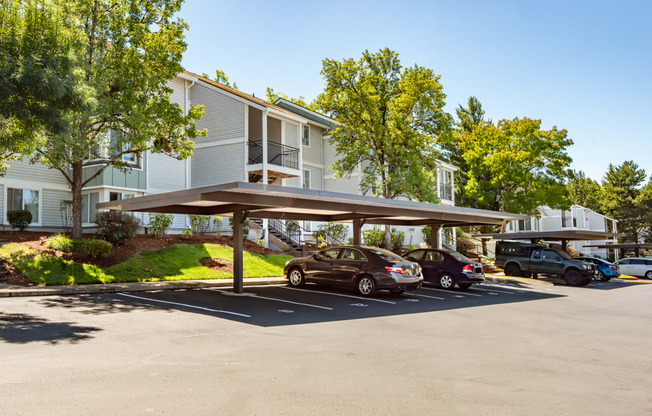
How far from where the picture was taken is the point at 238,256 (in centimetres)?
1617

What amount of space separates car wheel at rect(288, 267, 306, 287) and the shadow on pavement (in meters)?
9.00

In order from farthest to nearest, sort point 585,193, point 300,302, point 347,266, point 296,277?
point 585,193 < point 296,277 < point 347,266 < point 300,302

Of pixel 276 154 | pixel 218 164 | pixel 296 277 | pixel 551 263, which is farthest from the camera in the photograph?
pixel 276 154

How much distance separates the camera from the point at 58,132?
43.4 ft

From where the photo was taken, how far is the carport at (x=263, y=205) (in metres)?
13.8

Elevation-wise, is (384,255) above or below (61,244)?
below

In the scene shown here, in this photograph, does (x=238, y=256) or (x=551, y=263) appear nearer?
(x=238, y=256)

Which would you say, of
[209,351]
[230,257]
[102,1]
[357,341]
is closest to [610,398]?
[357,341]

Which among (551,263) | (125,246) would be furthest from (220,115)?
(551,263)

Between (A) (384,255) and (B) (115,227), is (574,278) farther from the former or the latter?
(B) (115,227)

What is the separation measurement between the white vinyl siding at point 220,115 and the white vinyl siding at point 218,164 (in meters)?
0.65

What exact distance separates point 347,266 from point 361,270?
592 millimetres

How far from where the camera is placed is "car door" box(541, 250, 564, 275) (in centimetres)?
2534

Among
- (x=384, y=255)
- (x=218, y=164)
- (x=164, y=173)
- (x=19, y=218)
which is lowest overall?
(x=384, y=255)
